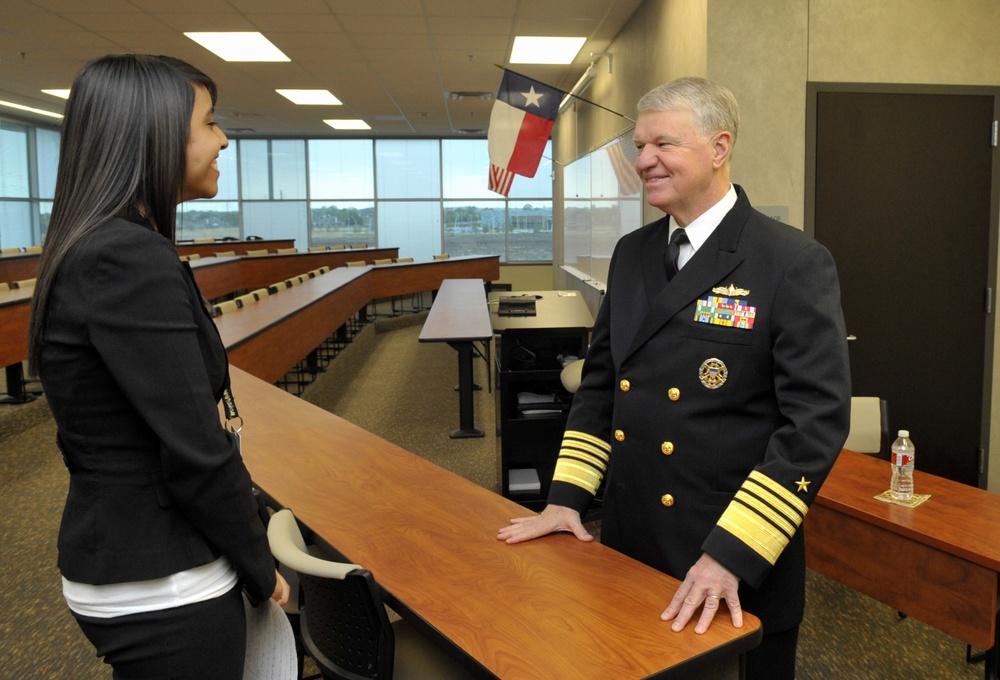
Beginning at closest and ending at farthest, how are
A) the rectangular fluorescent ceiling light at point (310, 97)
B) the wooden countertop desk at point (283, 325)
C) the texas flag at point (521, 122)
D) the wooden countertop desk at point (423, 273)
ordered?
the wooden countertop desk at point (283, 325) < the texas flag at point (521, 122) < the rectangular fluorescent ceiling light at point (310, 97) < the wooden countertop desk at point (423, 273)

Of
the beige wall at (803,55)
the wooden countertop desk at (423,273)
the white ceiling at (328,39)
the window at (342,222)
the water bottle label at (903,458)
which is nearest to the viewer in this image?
the water bottle label at (903,458)

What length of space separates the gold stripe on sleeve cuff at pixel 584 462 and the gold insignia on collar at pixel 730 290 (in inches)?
15.5

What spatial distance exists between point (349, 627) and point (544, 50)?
7.00 metres

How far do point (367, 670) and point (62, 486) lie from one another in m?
3.59

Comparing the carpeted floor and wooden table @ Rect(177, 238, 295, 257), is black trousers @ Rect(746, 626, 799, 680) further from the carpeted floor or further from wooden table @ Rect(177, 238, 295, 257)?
wooden table @ Rect(177, 238, 295, 257)

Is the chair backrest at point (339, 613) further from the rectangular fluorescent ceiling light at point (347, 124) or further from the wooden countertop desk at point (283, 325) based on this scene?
the rectangular fluorescent ceiling light at point (347, 124)

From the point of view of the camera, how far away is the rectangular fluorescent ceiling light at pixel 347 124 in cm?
1239

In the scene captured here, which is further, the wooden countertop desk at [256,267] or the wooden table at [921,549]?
the wooden countertop desk at [256,267]

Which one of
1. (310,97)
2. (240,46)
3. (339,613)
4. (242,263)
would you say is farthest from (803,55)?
(242,263)

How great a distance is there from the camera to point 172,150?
109 centimetres

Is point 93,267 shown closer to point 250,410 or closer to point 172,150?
point 172,150

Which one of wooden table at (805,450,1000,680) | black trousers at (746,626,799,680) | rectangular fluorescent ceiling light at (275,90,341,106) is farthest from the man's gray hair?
rectangular fluorescent ceiling light at (275,90,341,106)

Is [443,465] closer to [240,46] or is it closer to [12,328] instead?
[12,328]

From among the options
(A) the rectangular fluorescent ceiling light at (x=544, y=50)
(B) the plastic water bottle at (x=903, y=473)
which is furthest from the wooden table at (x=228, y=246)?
(B) the plastic water bottle at (x=903, y=473)
